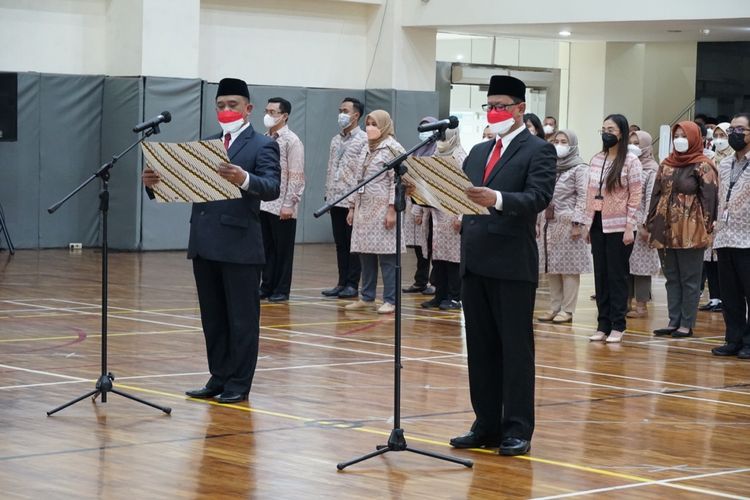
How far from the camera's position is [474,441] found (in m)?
6.48

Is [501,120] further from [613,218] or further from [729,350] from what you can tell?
[729,350]

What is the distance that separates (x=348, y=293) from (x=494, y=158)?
6.80 meters

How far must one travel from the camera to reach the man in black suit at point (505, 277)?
632cm

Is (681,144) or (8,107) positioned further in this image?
(8,107)

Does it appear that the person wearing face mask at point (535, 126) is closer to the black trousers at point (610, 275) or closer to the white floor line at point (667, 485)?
the black trousers at point (610, 275)

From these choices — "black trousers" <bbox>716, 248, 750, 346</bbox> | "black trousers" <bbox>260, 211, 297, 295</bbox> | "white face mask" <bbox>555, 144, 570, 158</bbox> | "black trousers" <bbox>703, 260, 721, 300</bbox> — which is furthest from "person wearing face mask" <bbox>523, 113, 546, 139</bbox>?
"black trousers" <bbox>703, 260, 721, 300</bbox>

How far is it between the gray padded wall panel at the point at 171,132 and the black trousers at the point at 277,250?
5421mm

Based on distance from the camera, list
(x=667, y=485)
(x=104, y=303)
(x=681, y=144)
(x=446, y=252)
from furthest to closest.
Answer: (x=446, y=252) < (x=681, y=144) < (x=104, y=303) < (x=667, y=485)

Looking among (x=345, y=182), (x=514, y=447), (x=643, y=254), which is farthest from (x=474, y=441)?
(x=345, y=182)

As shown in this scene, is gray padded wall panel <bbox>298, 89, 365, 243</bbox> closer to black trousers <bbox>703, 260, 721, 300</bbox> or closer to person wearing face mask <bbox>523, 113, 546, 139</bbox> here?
black trousers <bbox>703, 260, 721, 300</bbox>

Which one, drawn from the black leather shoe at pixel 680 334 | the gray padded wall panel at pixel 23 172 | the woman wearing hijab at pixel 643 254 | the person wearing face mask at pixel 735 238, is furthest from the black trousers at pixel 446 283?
the gray padded wall panel at pixel 23 172

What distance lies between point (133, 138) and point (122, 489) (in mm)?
12656

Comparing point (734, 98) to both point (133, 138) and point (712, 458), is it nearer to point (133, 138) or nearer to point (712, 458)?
point (133, 138)

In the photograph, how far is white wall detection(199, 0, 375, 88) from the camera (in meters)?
19.3
